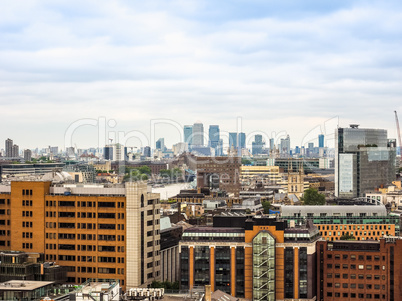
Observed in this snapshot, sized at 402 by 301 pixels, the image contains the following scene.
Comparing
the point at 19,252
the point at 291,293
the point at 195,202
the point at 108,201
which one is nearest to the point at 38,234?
the point at 19,252

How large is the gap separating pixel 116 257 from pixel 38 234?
392 inches

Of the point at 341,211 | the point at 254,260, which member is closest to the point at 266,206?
the point at 341,211

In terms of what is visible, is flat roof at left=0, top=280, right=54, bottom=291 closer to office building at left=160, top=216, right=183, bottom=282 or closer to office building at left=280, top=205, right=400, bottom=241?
office building at left=160, top=216, right=183, bottom=282

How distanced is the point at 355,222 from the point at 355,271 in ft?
143

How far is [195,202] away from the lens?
Answer: 546 ft

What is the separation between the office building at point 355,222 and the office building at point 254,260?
4266cm

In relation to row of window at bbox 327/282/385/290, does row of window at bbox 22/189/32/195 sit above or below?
above

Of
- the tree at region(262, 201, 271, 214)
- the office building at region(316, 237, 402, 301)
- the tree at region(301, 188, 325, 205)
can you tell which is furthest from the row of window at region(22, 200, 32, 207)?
the tree at region(301, 188, 325, 205)

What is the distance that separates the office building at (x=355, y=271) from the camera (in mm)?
83000

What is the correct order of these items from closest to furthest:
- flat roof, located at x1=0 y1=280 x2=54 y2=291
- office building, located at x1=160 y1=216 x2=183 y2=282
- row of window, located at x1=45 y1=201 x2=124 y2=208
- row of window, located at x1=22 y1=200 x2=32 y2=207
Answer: flat roof, located at x1=0 y1=280 x2=54 y2=291
row of window, located at x1=45 y1=201 x2=124 y2=208
row of window, located at x1=22 y1=200 x2=32 y2=207
office building, located at x1=160 y1=216 x2=183 y2=282

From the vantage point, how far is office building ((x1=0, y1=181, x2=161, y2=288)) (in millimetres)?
80375

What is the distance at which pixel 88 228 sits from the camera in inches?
3223

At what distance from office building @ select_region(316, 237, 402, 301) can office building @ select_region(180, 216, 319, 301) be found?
1.33 metres

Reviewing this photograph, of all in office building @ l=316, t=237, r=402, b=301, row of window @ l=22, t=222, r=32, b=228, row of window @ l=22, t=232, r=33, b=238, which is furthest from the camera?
row of window @ l=22, t=222, r=32, b=228
